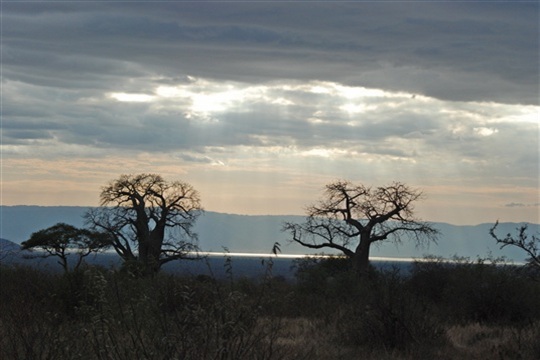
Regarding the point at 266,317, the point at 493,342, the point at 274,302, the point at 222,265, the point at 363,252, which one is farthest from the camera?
the point at 363,252

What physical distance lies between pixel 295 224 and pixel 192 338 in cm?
3465

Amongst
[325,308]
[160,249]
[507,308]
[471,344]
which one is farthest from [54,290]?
[160,249]

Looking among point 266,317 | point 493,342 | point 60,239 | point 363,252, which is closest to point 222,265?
point 266,317

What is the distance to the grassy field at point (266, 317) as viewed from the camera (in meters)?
9.64

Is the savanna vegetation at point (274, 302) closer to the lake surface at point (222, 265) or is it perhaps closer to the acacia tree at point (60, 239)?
the lake surface at point (222, 265)

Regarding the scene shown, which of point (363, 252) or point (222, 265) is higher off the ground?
point (363, 252)

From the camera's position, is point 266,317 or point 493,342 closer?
point 266,317

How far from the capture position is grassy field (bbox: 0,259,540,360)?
9.64m

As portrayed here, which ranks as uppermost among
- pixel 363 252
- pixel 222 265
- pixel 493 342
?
pixel 363 252

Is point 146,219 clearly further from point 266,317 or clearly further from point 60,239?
point 266,317

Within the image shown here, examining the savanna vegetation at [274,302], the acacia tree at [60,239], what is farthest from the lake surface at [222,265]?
the acacia tree at [60,239]

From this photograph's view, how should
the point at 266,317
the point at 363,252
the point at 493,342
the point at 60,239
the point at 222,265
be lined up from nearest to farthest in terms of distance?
the point at 266,317 → the point at 222,265 → the point at 493,342 → the point at 363,252 → the point at 60,239

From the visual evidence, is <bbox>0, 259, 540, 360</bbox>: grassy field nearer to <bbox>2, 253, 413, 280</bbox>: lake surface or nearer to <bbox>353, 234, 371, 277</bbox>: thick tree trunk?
<bbox>2, 253, 413, 280</bbox>: lake surface

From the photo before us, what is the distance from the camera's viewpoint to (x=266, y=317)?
542 inches
